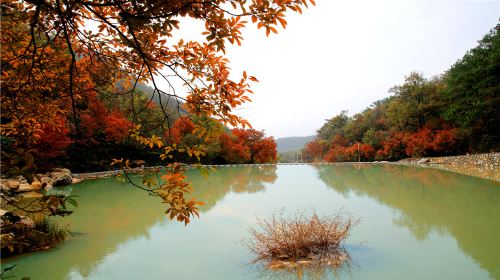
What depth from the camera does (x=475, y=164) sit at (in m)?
17.9

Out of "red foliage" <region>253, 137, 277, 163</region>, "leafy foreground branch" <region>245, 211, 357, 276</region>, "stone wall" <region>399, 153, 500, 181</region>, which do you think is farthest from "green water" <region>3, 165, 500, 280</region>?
"red foliage" <region>253, 137, 277, 163</region>

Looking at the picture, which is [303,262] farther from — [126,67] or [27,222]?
[27,222]

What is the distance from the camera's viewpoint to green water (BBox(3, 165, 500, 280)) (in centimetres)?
462

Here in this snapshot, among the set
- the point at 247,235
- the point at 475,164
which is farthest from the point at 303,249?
the point at 475,164

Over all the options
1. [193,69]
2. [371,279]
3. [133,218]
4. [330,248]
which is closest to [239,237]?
[330,248]

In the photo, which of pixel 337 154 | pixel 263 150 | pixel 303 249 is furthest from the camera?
pixel 337 154

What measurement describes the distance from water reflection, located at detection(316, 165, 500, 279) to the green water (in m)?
0.02

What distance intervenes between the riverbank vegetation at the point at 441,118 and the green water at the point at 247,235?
9345 millimetres

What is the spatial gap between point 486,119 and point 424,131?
498 centimetres

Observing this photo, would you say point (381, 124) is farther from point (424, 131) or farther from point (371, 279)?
point (371, 279)

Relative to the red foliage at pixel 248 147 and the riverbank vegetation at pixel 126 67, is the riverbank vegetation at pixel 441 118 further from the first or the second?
the riverbank vegetation at pixel 126 67

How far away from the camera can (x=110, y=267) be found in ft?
16.1

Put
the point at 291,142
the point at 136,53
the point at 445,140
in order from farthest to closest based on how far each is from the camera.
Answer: the point at 291,142 < the point at 445,140 < the point at 136,53

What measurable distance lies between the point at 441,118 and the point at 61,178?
23984mm
